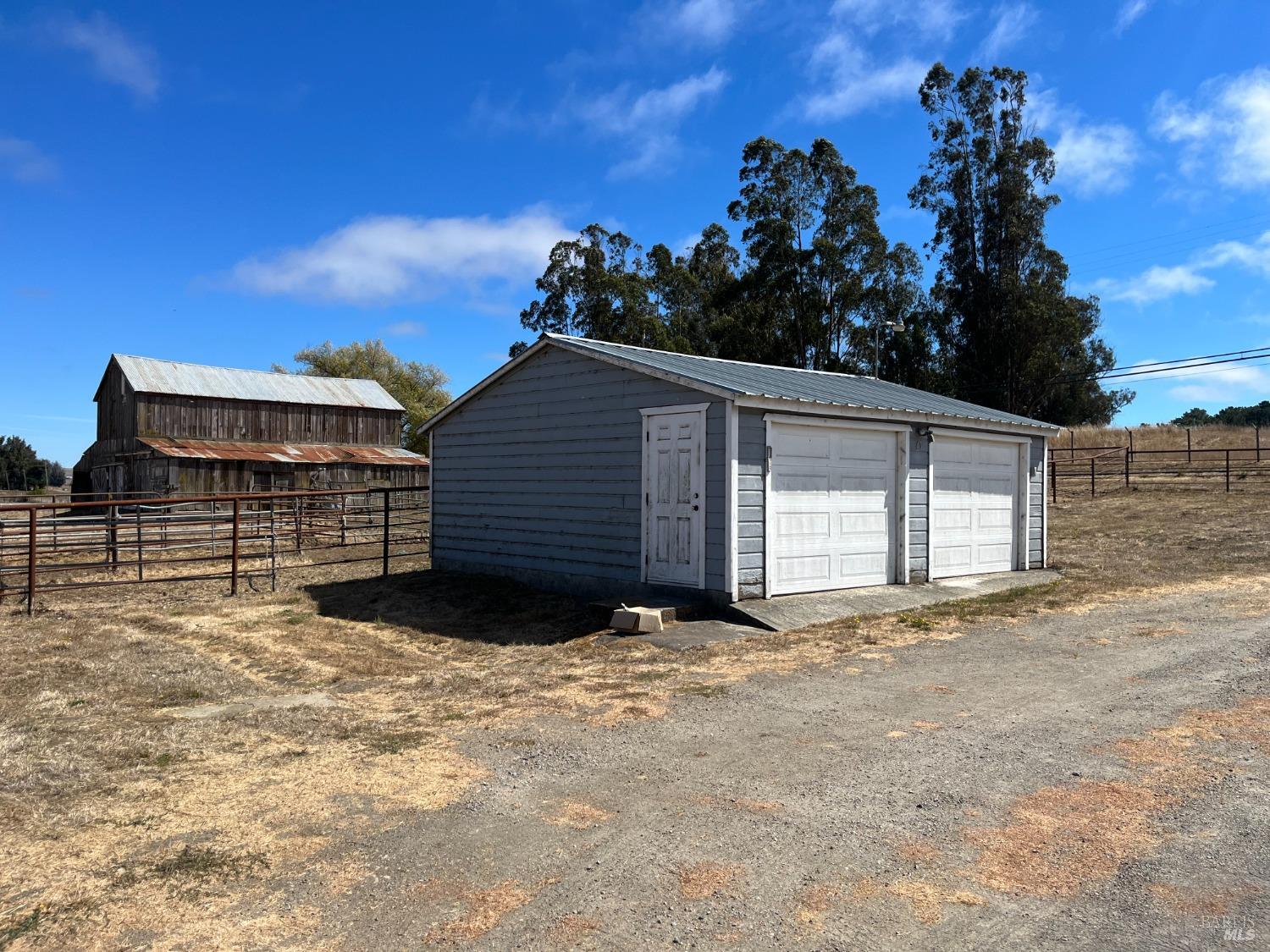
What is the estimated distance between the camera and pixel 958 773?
4832mm

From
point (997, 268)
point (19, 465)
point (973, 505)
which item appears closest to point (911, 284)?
point (997, 268)

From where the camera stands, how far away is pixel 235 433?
1406 inches

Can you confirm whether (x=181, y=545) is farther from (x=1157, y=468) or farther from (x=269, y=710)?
(x=1157, y=468)

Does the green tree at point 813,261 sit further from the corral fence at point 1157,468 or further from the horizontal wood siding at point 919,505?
the horizontal wood siding at point 919,505

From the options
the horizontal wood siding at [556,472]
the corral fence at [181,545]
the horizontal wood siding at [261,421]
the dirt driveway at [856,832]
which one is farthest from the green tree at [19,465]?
the dirt driveway at [856,832]

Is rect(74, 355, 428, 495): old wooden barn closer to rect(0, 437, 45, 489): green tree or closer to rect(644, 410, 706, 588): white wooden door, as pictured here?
rect(644, 410, 706, 588): white wooden door

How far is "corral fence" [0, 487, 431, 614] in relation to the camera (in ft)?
40.2

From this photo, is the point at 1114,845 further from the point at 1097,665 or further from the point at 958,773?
the point at 1097,665

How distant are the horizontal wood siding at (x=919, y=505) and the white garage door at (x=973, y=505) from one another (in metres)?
0.23

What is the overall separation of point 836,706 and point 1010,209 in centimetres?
3457

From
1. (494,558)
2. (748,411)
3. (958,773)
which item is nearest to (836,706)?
(958,773)

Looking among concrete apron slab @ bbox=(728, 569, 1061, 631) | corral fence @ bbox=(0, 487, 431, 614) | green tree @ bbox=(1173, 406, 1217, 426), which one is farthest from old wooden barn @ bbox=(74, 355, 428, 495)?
green tree @ bbox=(1173, 406, 1217, 426)

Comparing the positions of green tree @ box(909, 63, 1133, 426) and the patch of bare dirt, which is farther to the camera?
green tree @ box(909, 63, 1133, 426)

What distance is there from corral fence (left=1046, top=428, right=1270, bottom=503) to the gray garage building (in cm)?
1503
